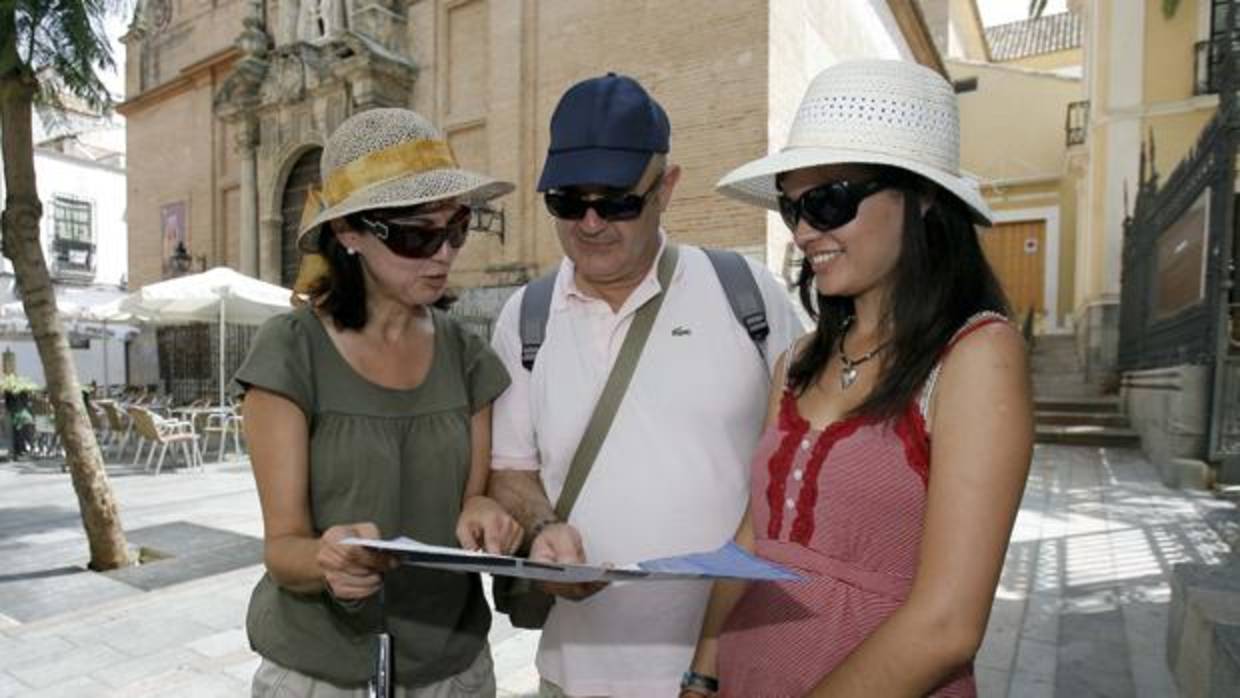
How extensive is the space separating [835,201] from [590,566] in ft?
2.67

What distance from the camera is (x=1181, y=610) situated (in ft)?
Result: 10.5

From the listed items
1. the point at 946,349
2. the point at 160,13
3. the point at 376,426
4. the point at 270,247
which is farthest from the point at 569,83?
the point at 160,13

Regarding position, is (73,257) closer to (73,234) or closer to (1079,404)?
(73,234)

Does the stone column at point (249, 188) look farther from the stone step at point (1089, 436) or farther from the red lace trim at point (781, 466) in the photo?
the red lace trim at point (781, 466)

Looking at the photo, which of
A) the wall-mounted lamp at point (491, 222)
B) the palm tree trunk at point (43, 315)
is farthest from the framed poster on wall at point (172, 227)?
the palm tree trunk at point (43, 315)

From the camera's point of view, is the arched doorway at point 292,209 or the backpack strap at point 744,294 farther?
the arched doorway at point 292,209

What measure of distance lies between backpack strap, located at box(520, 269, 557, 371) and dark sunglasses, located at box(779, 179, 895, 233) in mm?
842

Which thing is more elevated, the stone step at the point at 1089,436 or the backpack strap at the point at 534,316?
the backpack strap at the point at 534,316

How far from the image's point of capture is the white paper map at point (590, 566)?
1.22 meters

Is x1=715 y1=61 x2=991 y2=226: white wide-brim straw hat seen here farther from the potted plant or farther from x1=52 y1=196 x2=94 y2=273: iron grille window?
x1=52 y1=196 x2=94 y2=273: iron grille window

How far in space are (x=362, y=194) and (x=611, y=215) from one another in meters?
0.61

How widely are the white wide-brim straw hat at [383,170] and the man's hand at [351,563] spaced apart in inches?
29.8

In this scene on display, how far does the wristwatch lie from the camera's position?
1.64m

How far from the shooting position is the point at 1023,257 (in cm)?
2241
